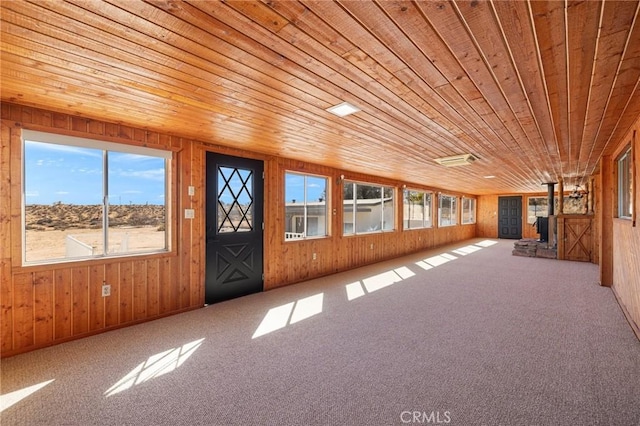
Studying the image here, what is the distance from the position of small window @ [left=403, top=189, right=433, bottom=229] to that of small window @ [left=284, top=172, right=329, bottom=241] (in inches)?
137

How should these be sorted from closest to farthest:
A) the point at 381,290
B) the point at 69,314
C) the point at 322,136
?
the point at 69,314
the point at 322,136
the point at 381,290

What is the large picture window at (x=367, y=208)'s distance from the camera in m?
6.75

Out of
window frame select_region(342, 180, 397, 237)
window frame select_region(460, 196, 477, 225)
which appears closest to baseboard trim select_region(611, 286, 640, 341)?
window frame select_region(342, 180, 397, 237)

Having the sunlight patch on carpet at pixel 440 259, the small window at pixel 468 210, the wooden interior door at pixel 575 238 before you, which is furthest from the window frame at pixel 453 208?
the wooden interior door at pixel 575 238

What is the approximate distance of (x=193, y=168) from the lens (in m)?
3.94

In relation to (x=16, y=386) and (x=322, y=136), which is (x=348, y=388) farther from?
(x=322, y=136)

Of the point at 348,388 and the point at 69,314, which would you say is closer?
the point at 348,388

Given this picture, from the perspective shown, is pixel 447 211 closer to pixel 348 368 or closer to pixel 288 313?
pixel 288 313

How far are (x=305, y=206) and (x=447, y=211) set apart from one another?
7.94 m

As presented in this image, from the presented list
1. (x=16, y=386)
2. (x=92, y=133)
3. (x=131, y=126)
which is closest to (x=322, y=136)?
(x=131, y=126)

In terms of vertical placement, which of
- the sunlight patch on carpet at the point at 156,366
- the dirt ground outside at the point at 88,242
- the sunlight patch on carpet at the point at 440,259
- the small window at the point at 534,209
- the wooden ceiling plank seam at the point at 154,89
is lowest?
the sunlight patch on carpet at the point at 156,366

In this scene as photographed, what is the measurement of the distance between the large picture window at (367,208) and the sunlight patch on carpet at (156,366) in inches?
171

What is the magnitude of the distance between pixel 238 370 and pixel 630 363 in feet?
10.8

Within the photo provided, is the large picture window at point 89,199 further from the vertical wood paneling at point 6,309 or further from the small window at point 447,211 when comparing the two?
the small window at point 447,211
